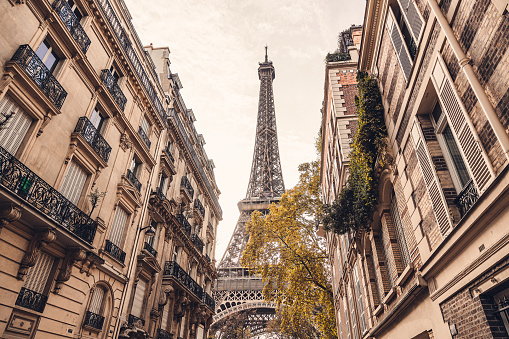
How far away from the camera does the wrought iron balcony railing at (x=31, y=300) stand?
29.1 feet

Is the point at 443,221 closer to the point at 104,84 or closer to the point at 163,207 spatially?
the point at 104,84

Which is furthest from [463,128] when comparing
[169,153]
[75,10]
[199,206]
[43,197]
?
[199,206]

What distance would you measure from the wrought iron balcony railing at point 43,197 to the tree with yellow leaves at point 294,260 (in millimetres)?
12441

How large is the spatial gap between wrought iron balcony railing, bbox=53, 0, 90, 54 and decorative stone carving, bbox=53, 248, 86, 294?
24.8ft

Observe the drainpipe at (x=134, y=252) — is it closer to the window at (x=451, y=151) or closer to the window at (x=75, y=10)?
the window at (x=75, y=10)

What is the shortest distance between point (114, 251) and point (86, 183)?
10.3 feet

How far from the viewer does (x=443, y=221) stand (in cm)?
598

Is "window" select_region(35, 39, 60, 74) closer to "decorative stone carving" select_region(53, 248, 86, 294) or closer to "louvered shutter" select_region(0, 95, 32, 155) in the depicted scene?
"louvered shutter" select_region(0, 95, 32, 155)

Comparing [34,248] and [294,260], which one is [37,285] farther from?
[294,260]

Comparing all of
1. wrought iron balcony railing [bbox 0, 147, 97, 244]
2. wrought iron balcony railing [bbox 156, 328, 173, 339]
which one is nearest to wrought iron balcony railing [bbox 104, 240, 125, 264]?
wrought iron balcony railing [bbox 0, 147, 97, 244]

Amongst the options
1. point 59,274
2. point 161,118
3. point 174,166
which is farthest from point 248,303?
point 59,274

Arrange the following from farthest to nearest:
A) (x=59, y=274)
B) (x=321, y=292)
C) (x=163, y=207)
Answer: (x=321, y=292), (x=163, y=207), (x=59, y=274)

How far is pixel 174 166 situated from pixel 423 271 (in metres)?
17.0

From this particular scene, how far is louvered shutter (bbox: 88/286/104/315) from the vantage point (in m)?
12.1
